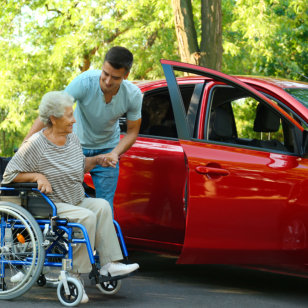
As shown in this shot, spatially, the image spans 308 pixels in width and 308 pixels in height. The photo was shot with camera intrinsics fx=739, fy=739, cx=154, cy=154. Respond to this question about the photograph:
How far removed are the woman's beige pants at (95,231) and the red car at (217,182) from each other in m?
0.52

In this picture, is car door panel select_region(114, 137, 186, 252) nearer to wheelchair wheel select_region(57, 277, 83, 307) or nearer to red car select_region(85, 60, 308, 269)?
red car select_region(85, 60, 308, 269)

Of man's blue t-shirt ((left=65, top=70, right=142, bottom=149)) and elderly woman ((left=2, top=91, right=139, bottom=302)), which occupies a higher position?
man's blue t-shirt ((left=65, top=70, right=142, bottom=149))

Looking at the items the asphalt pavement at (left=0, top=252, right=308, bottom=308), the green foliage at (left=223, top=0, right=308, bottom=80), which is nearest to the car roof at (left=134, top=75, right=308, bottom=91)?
the asphalt pavement at (left=0, top=252, right=308, bottom=308)

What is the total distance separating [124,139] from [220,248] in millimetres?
1058

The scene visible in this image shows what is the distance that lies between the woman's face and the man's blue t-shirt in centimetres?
23

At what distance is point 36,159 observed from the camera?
197 inches

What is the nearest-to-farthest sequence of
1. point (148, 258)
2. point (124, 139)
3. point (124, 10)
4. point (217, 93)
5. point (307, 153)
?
point (307, 153), point (124, 139), point (217, 93), point (148, 258), point (124, 10)

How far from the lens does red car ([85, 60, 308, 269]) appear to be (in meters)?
4.94

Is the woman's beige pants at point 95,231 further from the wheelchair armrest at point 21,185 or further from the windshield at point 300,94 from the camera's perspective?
the windshield at point 300,94

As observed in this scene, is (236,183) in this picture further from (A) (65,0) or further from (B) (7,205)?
(A) (65,0)

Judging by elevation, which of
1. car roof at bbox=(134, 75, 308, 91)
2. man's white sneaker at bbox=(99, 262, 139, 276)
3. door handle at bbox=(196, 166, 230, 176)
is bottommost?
man's white sneaker at bbox=(99, 262, 139, 276)

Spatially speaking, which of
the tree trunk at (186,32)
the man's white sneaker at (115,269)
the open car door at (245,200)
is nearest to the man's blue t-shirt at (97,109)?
the open car door at (245,200)

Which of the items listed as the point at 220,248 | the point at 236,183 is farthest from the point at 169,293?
the point at 236,183

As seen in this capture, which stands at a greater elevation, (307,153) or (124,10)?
(124,10)
